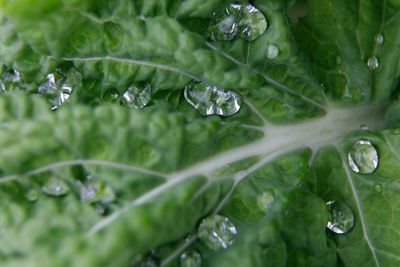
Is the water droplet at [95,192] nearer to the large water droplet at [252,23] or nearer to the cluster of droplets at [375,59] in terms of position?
the large water droplet at [252,23]

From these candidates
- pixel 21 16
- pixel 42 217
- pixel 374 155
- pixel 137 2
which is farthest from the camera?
pixel 374 155

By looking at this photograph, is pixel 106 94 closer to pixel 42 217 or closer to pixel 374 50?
pixel 42 217

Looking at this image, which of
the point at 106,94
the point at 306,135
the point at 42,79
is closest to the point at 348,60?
the point at 306,135

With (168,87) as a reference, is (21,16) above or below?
above

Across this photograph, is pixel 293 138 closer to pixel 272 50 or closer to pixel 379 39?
pixel 272 50

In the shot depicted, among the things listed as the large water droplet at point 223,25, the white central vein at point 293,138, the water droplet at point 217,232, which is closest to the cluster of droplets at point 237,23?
the large water droplet at point 223,25

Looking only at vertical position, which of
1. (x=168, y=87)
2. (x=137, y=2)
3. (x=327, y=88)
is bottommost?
(x=327, y=88)
